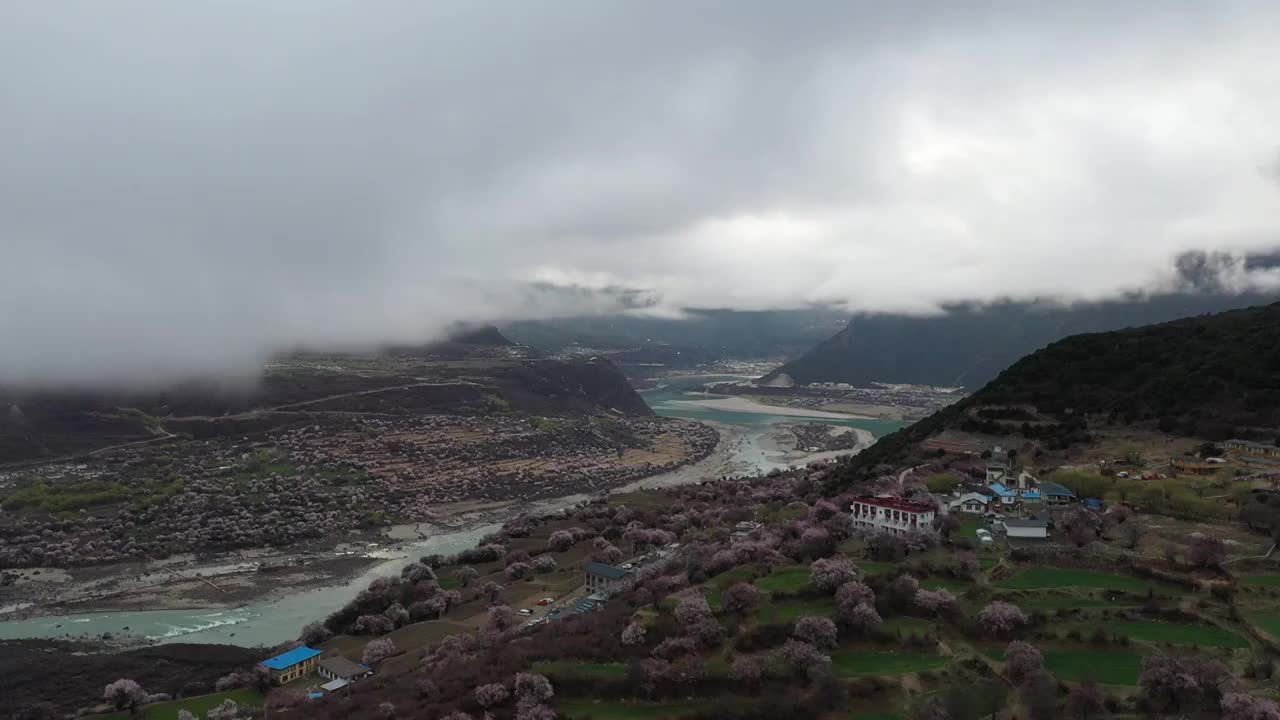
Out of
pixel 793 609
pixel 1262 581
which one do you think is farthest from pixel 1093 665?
pixel 793 609

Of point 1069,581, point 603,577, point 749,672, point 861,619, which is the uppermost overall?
point 1069,581

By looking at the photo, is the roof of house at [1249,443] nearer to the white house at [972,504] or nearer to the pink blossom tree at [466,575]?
the white house at [972,504]

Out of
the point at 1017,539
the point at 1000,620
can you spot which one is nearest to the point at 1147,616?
the point at 1000,620

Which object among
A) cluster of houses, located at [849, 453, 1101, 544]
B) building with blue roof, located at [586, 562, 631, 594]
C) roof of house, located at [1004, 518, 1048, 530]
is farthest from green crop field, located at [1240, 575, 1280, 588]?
building with blue roof, located at [586, 562, 631, 594]

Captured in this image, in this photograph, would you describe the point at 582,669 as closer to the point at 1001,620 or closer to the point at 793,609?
the point at 793,609

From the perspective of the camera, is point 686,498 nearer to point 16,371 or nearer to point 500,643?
point 500,643
